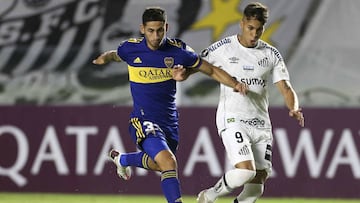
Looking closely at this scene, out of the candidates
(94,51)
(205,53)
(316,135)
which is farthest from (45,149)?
(205,53)

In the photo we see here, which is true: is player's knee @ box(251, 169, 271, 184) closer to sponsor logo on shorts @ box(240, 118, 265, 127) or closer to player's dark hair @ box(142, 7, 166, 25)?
sponsor logo on shorts @ box(240, 118, 265, 127)

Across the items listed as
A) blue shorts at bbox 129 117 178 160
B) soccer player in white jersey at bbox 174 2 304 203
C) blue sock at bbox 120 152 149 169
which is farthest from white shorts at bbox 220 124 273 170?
blue sock at bbox 120 152 149 169

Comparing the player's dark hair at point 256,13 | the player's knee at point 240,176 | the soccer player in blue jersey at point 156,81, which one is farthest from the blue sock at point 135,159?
the player's dark hair at point 256,13

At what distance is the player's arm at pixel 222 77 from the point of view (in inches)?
359

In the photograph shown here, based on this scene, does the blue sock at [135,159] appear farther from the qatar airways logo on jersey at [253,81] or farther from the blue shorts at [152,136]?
the qatar airways logo on jersey at [253,81]

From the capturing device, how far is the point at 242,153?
363 inches

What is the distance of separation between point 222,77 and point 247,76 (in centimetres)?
27

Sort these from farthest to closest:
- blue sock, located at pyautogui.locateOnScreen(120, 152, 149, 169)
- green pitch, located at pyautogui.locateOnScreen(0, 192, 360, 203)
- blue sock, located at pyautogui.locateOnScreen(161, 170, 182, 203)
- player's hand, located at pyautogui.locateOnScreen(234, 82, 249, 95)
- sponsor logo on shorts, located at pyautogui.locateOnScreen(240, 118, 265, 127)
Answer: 1. green pitch, located at pyautogui.locateOnScreen(0, 192, 360, 203)
2. blue sock, located at pyautogui.locateOnScreen(120, 152, 149, 169)
3. sponsor logo on shorts, located at pyautogui.locateOnScreen(240, 118, 265, 127)
4. player's hand, located at pyautogui.locateOnScreen(234, 82, 249, 95)
5. blue sock, located at pyautogui.locateOnScreen(161, 170, 182, 203)

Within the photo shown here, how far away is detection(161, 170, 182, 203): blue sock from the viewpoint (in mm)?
8984

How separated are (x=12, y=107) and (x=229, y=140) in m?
4.18

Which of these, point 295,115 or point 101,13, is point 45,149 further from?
point 295,115

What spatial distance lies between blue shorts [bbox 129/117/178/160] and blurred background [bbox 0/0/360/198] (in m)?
2.97

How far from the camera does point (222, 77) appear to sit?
921 centimetres

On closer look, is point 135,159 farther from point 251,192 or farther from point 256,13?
point 256,13
